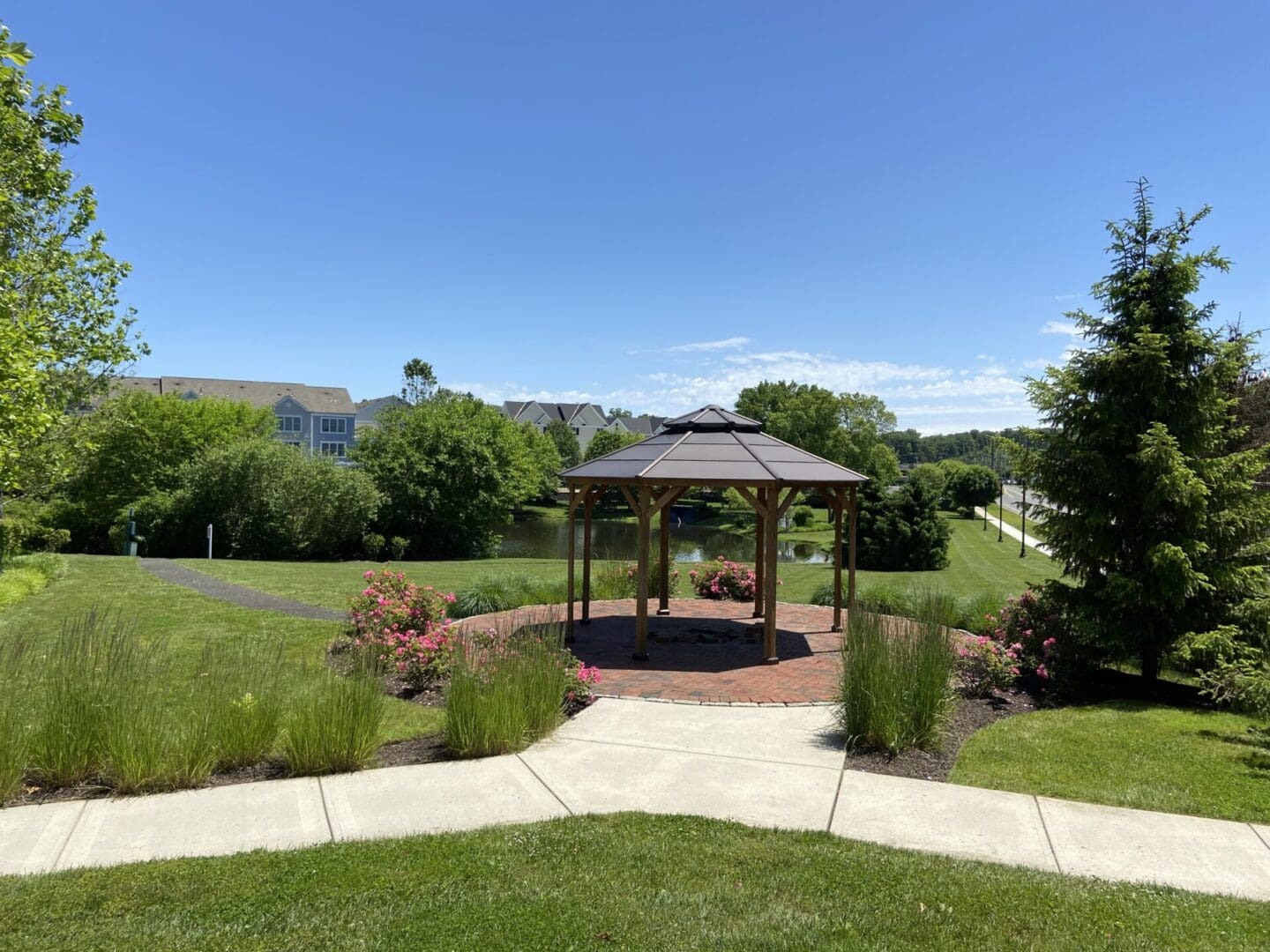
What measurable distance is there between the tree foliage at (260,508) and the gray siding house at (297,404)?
3737 cm

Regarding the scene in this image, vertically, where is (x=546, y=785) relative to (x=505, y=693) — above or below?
below

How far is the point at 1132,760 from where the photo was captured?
6.18m

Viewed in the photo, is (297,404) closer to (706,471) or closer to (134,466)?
(134,466)

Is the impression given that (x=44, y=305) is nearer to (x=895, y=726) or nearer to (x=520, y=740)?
(x=520, y=740)

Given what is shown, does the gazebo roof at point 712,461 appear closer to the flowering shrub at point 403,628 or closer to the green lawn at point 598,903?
the flowering shrub at point 403,628

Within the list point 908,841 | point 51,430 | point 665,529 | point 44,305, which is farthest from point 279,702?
point 51,430

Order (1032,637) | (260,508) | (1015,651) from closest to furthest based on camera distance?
(1015,651) < (1032,637) < (260,508)

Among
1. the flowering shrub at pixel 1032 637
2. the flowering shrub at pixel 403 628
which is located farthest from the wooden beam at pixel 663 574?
the flowering shrub at pixel 1032 637

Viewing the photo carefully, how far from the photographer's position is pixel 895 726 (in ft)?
20.2

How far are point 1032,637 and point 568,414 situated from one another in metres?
95.6

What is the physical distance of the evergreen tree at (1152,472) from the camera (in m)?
8.36

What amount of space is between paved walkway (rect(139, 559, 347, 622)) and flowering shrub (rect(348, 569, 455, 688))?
6.31 ft

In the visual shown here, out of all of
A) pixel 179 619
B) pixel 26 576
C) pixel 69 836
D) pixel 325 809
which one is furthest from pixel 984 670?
pixel 26 576

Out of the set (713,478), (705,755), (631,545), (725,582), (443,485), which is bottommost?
(631,545)
